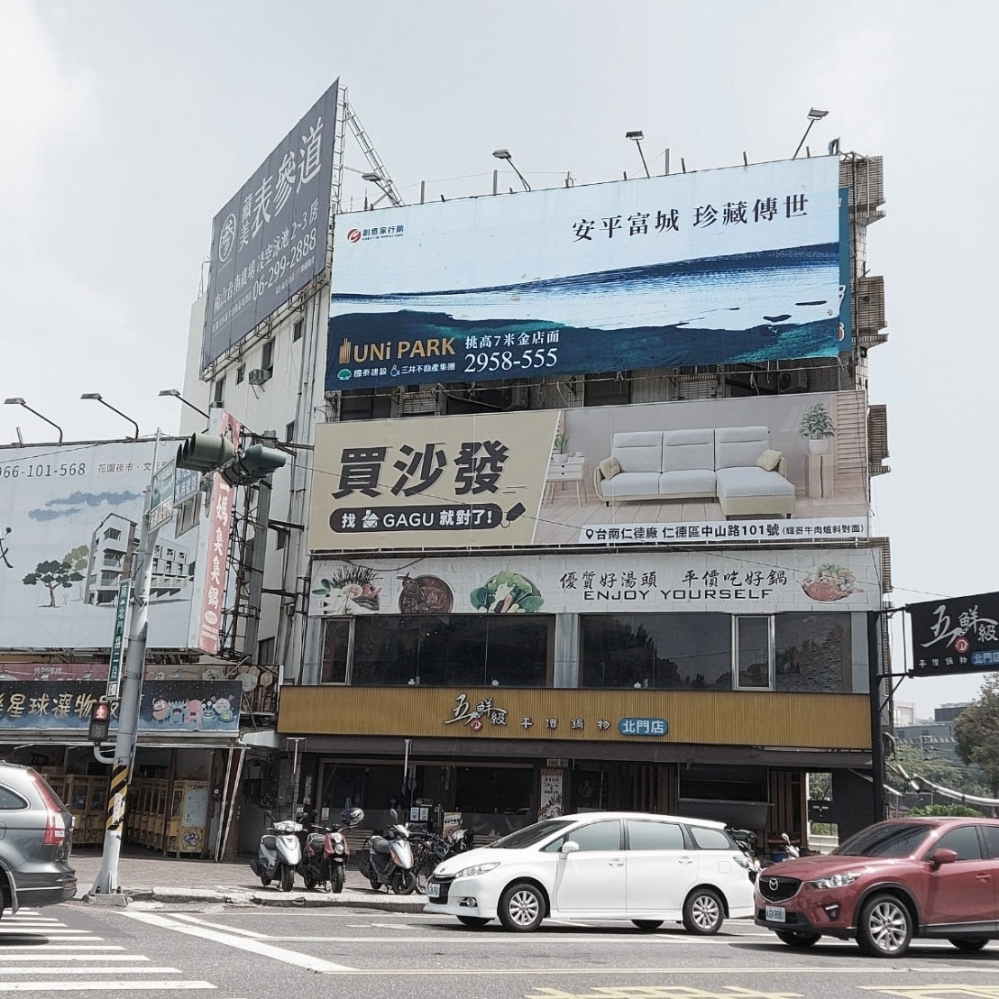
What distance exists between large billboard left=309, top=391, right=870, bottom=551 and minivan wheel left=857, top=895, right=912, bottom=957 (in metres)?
17.1

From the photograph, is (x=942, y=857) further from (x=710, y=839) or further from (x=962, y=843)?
(x=710, y=839)

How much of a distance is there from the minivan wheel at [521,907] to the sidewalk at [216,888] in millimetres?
4254

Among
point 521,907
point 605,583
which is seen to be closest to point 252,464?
point 521,907

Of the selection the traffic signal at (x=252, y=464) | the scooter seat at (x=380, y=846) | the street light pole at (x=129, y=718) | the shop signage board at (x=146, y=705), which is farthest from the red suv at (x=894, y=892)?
the shop signage board at (x=146, y=705)

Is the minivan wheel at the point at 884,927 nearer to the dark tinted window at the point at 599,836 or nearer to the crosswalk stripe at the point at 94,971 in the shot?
the dark tinted window at the point at 599,836

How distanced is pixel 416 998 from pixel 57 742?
23.5m

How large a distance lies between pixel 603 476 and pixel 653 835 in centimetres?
1678

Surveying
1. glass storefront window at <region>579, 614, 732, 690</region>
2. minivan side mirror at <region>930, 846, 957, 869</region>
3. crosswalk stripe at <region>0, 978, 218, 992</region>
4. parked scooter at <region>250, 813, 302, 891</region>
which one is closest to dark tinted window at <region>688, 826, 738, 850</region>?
minivan side mirror at <region>930, 846, 957, 869</region>

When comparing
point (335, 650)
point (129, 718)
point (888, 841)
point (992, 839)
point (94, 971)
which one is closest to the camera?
point (94, 971)

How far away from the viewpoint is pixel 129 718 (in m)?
18.0

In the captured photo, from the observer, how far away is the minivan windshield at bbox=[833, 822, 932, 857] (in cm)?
1361

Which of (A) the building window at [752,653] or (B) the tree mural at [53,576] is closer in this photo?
(A) the building window at [752,653]

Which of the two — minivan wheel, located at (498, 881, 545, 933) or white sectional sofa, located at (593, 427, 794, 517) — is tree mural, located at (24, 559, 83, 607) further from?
minivan wheel, located at (498, 881, 545, 933)

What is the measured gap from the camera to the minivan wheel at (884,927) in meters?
12.9
